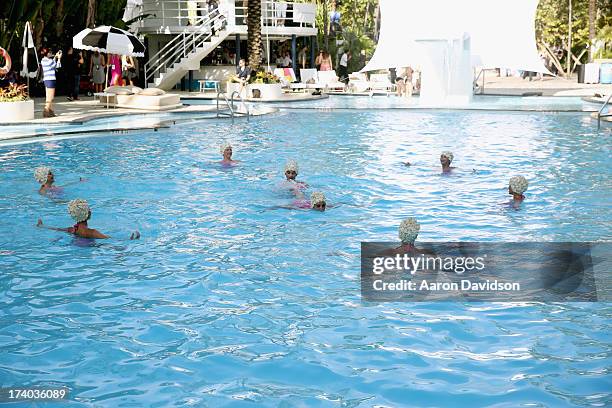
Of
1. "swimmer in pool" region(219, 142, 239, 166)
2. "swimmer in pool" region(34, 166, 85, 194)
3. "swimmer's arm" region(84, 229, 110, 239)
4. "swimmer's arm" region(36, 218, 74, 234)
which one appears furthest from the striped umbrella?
"swimmer's arm" region(84, 229, 110, 239)

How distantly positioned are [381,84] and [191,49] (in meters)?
7.68

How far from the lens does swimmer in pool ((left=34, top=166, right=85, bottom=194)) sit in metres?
11.3

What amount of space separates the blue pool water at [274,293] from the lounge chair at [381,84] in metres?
18.0

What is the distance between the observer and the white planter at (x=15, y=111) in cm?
1911

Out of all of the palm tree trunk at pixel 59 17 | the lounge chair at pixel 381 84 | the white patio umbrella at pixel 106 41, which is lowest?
the lounge chair at pixel 381 84

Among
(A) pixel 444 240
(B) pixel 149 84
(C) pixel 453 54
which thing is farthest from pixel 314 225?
(B) pixel 149 84

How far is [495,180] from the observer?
12945mm

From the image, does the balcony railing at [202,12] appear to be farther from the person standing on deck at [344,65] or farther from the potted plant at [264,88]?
the potted plant at [264,88]

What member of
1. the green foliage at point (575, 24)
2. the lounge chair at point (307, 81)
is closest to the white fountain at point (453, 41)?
the lounge chair at point (307, 81)

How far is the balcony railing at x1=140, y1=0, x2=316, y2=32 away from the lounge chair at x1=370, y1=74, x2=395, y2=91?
4060 mm

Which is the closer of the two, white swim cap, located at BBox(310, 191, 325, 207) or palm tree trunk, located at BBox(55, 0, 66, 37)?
white swim cap, located at BBox(310, 191, 325, 207)

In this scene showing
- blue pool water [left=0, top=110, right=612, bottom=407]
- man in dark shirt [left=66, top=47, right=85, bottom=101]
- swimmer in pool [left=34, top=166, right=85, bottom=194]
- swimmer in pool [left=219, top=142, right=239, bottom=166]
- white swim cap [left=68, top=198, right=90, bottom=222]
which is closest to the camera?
blue pool water [left=0, top=110, right=612, bottom=407]

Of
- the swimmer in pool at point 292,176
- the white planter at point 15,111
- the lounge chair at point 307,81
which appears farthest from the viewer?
the lounge chair at point 307,81

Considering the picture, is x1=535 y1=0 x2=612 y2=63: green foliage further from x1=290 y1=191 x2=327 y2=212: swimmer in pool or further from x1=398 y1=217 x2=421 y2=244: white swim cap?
x1=398 y1=217 x2=421 y2=244: white swim cap
